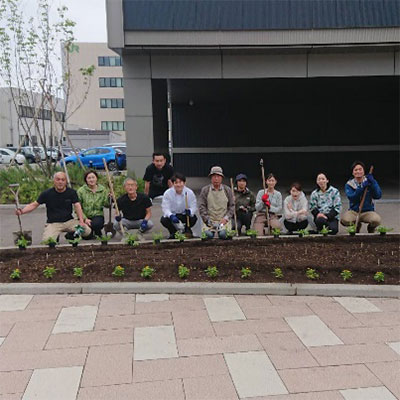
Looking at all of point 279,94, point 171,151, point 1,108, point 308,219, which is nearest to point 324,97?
point 279,94

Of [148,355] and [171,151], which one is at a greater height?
[171,151]

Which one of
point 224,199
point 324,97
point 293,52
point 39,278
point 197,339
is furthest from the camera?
point 324,97

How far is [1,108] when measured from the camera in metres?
44.7

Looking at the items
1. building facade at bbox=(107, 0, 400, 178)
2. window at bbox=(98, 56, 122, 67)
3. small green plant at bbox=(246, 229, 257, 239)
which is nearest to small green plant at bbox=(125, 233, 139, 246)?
small green plant at bbox=(246, 229, 257, 239)

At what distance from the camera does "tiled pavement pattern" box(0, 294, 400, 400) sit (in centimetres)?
290

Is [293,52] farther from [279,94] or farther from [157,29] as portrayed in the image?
[279,94]

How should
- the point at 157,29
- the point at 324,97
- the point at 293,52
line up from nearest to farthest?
the point at 157,29, the point at 293,52, the point at 324,97

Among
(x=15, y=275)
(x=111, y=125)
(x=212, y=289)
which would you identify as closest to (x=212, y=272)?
(x=212, y=289)

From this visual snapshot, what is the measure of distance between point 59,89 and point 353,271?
1058 cm

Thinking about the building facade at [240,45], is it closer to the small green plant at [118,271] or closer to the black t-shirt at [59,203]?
the black t-shirt at [59,203]

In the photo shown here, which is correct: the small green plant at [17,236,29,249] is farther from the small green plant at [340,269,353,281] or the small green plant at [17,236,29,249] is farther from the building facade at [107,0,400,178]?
the building facade at [107,0,400,178]

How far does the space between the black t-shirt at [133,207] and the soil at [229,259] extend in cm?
74

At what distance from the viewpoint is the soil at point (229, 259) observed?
193 inches

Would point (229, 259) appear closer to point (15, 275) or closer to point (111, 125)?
point (15, 275)
